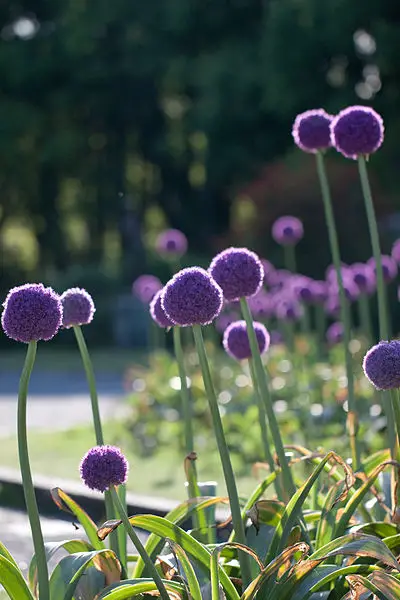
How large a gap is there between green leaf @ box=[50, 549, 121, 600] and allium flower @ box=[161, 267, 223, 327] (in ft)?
2.11

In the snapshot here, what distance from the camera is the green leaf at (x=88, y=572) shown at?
3016mm

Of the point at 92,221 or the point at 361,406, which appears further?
the point at 92,221

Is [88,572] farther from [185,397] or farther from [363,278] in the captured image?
[363,278]

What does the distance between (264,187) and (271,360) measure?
41.6 feet

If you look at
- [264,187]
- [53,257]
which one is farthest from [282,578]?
[53,257]

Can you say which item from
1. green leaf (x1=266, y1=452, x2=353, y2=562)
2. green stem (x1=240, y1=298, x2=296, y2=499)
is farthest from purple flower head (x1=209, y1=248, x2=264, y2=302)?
green leaf (x1=266, y1=452, x2=353, y2=562)

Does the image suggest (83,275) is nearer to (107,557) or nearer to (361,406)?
(361,406)

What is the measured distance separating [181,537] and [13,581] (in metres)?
0.45

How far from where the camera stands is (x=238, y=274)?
10.8ft

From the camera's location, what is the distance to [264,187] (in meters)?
22.9

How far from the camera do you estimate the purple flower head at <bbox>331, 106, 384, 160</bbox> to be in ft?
12.6

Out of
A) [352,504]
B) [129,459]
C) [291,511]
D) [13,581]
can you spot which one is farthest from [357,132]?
[129,459]

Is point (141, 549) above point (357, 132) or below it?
below

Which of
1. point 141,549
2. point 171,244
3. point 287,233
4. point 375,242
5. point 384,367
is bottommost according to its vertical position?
point 141,549
